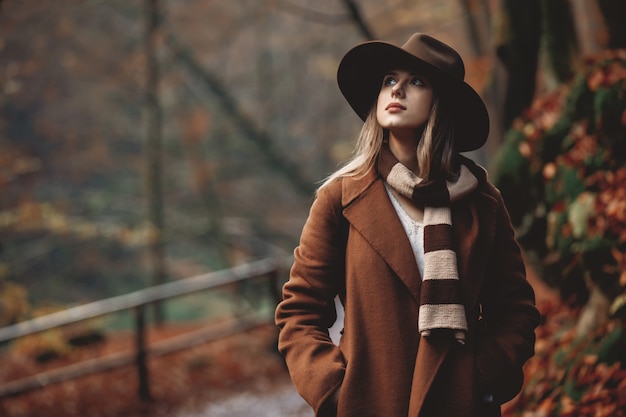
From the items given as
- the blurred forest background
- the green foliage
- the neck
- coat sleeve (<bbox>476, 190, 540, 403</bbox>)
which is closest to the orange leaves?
the green foliage

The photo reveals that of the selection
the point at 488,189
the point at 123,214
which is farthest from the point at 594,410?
the point at 123,214

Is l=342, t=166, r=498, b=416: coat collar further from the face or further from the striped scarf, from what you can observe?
the face

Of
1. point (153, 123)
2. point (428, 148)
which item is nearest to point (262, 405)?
point (428, 148)

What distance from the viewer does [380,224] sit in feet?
7.78

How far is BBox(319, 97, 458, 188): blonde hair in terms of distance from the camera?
243 cm

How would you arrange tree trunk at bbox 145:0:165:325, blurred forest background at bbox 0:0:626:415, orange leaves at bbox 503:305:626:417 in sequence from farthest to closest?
tree trunk at bbox 145:0:165:325
blurred forest background at bbox 0:0:626:415
orange leaves at bbox 503:305:626:417

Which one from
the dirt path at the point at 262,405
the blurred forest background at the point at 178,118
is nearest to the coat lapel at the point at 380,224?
the blurred forest background at the point at 178,118

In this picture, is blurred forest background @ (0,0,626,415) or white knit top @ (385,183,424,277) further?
blurred forest background @ (0,0,626,415)

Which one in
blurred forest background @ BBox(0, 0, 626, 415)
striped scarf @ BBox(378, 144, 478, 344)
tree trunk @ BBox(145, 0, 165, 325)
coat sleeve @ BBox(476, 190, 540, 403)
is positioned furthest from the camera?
tree trunk @ BBox(145, 0, 165, 325)

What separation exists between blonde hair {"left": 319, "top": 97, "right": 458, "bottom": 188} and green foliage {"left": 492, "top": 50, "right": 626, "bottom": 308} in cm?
236

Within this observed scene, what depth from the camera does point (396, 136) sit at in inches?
98.4

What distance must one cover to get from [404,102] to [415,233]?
1.57ft

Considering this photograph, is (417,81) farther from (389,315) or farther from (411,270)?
(389,315)

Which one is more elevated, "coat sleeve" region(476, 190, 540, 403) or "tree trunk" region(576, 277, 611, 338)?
"coat sleeve" region(476, 190, 540, 403)
